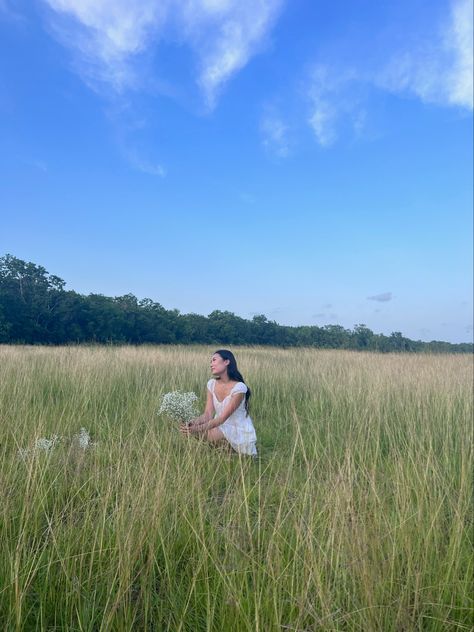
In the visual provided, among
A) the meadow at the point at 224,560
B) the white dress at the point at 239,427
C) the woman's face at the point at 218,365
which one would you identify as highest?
the woman's face at the point at 218,365

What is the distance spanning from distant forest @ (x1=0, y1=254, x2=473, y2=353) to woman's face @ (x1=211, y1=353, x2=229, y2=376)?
36.2ft

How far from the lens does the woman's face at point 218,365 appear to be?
4.05 metres

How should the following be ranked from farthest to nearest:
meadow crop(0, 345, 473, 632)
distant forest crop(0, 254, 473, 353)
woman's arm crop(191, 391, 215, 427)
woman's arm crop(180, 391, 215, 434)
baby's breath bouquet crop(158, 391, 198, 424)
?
distant forest crop(0, 254, 473, 353) < baby's breath bouquet crop(158, 391, 198, 424) < woman's arm crop(191, 391, 215, 427) < woman's arm crop(180, 391, 215, 434) < meadow crop(0, 345, 473, 632)

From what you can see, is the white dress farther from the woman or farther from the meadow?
the meadow

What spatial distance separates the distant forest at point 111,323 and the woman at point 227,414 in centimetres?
1095

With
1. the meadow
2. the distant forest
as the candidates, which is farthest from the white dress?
the distant forest

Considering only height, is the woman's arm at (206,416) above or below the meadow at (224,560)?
above

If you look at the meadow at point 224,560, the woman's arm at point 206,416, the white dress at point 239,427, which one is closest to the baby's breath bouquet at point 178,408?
the woman's arm at point 206,416

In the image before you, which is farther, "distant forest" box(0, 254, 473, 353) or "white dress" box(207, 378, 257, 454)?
"distant forest" box(0, 254, 473, 353)

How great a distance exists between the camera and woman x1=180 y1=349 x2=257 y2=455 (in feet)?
12.3

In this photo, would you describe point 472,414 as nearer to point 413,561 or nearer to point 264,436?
point 264,436

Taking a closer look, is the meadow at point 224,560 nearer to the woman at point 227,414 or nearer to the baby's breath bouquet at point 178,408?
the woman at point 227,414

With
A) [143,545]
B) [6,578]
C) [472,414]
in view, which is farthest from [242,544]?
[472,414]

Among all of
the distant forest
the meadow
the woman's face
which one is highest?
the distant forest
